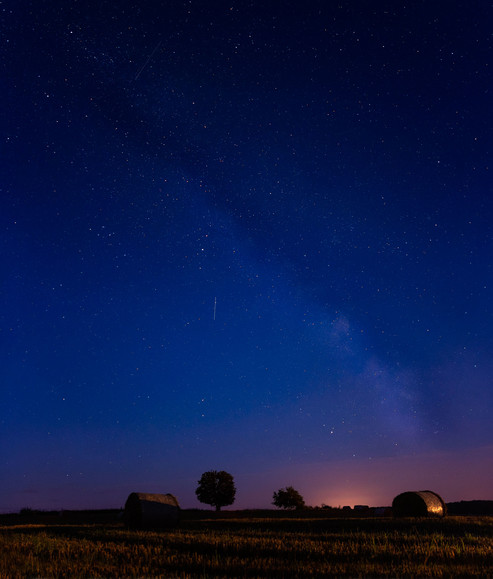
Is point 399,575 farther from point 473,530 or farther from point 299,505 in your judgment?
point 299,505

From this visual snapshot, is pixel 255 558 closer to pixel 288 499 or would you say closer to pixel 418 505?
pixel 418 505

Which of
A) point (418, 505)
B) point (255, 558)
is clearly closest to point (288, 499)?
point (418, 505)

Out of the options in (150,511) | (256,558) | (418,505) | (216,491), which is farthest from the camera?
(216,491)

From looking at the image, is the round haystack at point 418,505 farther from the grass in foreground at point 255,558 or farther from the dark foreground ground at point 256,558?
the dark foreground ground at point 256,558

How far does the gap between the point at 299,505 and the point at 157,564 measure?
61432mm

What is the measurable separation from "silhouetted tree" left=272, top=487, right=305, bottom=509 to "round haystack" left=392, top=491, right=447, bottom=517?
3819cm

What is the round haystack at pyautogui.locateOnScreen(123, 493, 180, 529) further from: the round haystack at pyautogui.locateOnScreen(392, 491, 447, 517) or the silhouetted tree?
the silhouetted tree

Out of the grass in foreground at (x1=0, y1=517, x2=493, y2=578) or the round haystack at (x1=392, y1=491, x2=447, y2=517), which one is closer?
the grass in foreground at (x1=0, y1=517, x2=493, y2=578)

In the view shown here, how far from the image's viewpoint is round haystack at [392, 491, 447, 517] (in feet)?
103

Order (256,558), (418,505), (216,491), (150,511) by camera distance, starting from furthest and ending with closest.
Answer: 1. (216,491)
2. (418,505)
3. (150,511)
4. (256,558)

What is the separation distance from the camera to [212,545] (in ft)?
49.3

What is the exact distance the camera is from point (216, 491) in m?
65.2

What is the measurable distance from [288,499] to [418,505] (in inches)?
1598

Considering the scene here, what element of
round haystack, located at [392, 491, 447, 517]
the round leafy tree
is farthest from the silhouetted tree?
round haystack, located at [392, 491, 447, 517]
